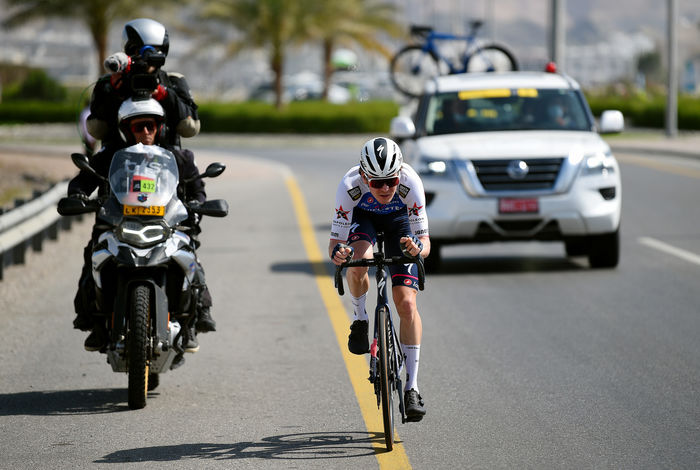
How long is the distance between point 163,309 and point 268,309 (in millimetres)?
3947

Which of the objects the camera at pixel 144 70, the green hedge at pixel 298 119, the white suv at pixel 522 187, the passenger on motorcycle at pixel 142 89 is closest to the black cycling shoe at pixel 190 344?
the passenger on motorcycle at pixel 142 89

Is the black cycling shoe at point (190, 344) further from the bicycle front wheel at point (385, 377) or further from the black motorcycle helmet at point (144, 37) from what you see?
the black motorcycle helmet at point (144, 37)

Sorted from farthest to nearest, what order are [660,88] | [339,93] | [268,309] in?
[339,93], [660,88], [268,309]

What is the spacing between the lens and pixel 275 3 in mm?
52500

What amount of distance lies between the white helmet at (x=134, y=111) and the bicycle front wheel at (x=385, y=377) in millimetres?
2207

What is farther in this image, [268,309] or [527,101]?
[527,101]

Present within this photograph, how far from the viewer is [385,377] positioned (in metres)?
6.48

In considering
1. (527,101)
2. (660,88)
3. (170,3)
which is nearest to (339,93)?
(660,88)

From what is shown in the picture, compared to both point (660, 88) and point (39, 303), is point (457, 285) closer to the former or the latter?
point (39, 303)

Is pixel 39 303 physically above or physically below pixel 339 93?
above

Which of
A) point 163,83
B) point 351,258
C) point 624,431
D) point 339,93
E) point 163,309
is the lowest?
point 339,93

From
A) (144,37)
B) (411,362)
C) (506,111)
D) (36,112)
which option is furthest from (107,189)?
(36,112)

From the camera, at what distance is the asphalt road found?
6.70m

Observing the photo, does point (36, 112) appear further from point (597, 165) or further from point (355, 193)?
point (355, 193)
